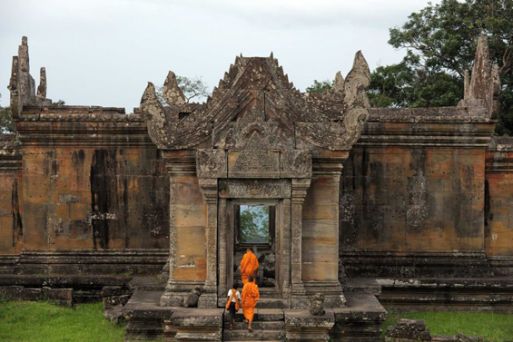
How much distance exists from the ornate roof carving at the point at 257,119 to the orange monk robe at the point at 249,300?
2358mm

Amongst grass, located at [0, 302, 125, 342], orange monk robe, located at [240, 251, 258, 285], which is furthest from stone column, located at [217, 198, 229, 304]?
grass, located at [0, 302, 125, 342]

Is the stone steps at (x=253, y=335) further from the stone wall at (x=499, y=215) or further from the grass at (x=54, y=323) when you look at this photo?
the stone wall at (x=499, y=215)

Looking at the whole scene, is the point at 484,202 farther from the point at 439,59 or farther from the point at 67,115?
the point at 439,59

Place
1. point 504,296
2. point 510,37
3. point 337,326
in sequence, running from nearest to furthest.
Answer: point 337,326 < point 504,296 < point 510,37

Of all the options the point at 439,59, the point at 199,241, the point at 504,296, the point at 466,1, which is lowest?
the point at 504,296

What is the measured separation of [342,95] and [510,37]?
2257cm

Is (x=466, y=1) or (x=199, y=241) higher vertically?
(x=466, y=1)

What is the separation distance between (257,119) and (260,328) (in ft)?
11.3

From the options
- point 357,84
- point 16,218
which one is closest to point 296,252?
point 357,84

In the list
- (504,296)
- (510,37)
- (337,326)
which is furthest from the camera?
(510,37)

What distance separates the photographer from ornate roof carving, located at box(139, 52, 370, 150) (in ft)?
48.5

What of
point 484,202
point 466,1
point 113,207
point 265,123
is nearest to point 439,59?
point 466,1

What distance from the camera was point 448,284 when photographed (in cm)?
1806

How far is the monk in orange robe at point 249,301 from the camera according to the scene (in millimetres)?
14258
